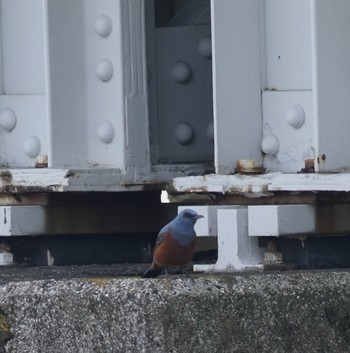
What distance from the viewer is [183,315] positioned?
4551mm

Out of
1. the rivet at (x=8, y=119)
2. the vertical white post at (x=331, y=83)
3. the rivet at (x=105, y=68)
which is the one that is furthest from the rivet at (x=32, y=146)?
the vertical white post at (x=331, y=83)

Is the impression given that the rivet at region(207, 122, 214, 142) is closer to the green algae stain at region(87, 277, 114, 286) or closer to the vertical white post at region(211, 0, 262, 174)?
the vertical white post at region(211, 0, 262, 174)

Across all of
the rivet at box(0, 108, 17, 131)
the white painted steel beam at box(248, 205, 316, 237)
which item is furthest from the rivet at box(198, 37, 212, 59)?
the white painted steel beam at box(248, 205, 316, 237)

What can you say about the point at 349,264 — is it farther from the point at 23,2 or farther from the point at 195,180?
the point at 23,2

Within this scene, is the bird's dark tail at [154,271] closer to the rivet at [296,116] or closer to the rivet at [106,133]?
the rivet at [106,133]

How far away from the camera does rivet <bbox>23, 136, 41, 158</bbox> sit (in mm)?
6867

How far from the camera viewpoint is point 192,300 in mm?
4578

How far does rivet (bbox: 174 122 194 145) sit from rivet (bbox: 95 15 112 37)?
0.62 metres

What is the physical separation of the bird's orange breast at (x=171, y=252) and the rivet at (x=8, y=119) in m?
1.11

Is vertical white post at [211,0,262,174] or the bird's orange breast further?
the bird's orange breast

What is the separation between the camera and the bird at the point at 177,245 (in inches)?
241

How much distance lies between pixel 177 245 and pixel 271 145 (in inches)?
22.1

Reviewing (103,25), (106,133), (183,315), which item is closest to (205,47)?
(103,25)

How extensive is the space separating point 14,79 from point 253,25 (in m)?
1.44
